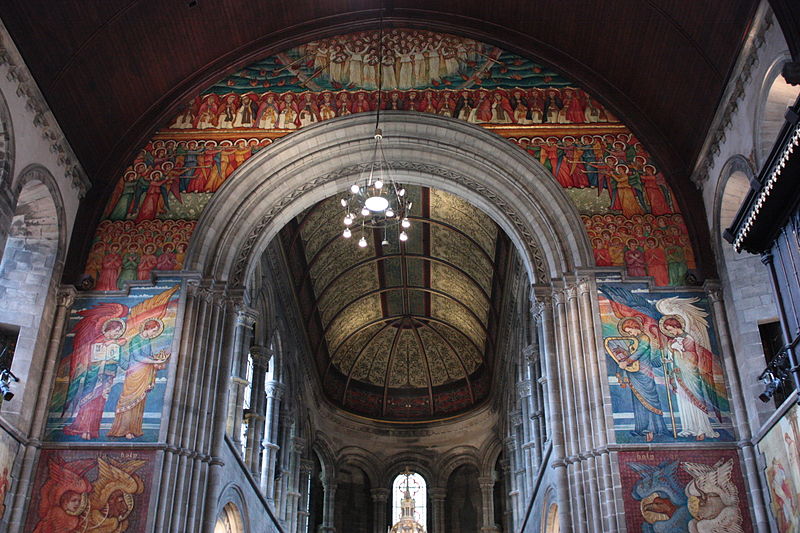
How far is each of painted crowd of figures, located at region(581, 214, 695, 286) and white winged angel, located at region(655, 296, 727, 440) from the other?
66cm

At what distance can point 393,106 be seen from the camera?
18.9m

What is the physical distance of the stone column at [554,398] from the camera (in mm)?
15227

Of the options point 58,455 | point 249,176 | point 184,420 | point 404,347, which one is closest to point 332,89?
point 249,176

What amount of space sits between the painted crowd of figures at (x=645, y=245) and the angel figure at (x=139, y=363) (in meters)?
8.55

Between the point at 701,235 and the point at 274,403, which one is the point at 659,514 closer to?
the point at 701,235

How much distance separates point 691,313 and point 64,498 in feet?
39.1

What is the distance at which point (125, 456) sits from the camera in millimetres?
15180

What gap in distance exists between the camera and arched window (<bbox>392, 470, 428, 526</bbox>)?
30.3 m

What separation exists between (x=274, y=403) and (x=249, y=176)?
302 inches

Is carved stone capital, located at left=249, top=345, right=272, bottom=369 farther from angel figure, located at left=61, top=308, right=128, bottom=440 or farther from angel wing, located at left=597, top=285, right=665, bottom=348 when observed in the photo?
angel wing, located at left=597, top=285, right=665, bottom=348

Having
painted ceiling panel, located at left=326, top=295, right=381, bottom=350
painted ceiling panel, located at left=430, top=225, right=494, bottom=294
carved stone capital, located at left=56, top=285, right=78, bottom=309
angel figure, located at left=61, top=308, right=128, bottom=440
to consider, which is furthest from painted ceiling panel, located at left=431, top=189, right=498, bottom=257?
carved stone capital, located at left=56, top=285, right=78, bottom=309

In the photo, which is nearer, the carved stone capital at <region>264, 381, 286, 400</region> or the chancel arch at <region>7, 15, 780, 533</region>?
the chancel arch at <region>7, 15, 780, 533</region>

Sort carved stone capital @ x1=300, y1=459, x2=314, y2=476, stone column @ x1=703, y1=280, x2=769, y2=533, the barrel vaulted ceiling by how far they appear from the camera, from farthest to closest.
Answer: carved stone capital @ x1=300, y1=459, x2=314, y2=476 → the barrel vaulted ceiling → stone column @ x1=703, y1=280, x2=769, y2=533

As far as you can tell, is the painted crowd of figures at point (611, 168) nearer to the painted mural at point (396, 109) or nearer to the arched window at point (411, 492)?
the painted mural at point (396, 109)
